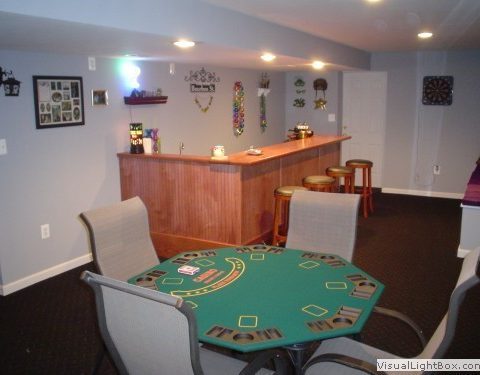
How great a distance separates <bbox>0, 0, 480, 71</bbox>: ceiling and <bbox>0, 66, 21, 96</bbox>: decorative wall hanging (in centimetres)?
25

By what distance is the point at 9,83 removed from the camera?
3764 mm

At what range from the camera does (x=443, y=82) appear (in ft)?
23.1

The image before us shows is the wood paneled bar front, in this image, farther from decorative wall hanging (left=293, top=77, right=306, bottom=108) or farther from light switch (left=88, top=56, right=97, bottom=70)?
decorative wall hanging (left=293, top=77, right=306, bottom=108)

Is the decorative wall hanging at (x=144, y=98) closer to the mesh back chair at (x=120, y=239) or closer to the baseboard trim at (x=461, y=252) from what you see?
the mesh back chair at (x=120, y=239)

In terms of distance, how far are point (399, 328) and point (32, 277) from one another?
3.08 metres

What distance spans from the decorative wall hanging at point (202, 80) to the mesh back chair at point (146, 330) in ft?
14.5

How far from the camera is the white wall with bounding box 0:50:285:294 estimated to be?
388 cm

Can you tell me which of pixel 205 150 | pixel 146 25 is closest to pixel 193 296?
pixel 146 25

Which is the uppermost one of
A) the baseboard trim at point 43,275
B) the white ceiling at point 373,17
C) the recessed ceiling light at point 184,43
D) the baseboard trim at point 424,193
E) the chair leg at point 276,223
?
the white ceiling at point 373,17

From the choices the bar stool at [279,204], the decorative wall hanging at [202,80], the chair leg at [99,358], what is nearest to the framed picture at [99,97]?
the decorative wall hanging at [202,80]

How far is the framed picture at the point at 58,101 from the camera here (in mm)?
4027

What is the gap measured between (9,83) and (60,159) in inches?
31.7

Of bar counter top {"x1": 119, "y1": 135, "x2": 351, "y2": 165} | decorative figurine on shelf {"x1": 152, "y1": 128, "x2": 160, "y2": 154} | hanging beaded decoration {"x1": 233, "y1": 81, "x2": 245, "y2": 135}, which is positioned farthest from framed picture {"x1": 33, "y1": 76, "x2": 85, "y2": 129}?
hanging beaded decoration {"x1": 233, "y1": 81, "x2": 245, "y2": 135}

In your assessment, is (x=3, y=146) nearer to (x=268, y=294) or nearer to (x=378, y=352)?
(x=268, y=294)
